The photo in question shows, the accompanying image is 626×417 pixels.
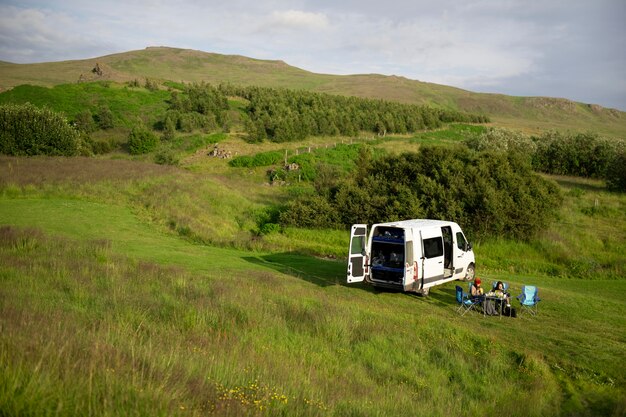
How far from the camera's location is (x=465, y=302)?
14797 millimetres

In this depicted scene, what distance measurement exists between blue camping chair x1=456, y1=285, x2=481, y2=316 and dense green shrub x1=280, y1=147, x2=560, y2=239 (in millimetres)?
12536

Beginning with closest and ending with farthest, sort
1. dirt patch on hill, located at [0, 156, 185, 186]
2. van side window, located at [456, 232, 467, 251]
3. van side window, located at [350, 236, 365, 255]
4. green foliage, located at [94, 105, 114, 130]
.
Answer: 1. van side window, located at [350, 236, 365, 255]
2. van side window, located at [456, 232, 467, 251]
3. dirt patch on hill, located at [0, 156, 185, 186]
4. green foliage, located at [94, 105, 114, 130]

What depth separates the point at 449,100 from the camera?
18262cm

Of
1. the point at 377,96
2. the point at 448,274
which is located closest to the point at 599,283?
the point at 448,274

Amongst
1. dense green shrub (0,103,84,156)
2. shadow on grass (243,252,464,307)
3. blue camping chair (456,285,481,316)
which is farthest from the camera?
dense green shrub (0,103,84,156)

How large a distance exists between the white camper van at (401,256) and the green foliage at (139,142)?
46.9 m

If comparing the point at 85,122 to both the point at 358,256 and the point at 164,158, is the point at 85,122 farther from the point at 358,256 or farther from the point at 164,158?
the point at 358,256

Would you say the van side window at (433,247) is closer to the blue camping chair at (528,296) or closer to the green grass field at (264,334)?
the green grass field at (264,334)

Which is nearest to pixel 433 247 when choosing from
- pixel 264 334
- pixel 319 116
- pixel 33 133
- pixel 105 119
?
pixel 264 334

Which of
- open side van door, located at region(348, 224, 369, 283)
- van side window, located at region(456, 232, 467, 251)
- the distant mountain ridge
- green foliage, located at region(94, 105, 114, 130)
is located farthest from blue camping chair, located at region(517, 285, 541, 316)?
the distant mountain ridge

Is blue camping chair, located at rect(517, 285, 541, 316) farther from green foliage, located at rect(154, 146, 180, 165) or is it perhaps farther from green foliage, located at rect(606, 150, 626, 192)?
green foliage, located at rect(154, 146, 180, 165)

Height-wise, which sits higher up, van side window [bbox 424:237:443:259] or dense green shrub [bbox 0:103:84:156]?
dense green shrub [bbox 0:103:84:156]

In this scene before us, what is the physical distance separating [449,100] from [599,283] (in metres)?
172

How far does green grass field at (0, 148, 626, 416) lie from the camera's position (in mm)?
4809
